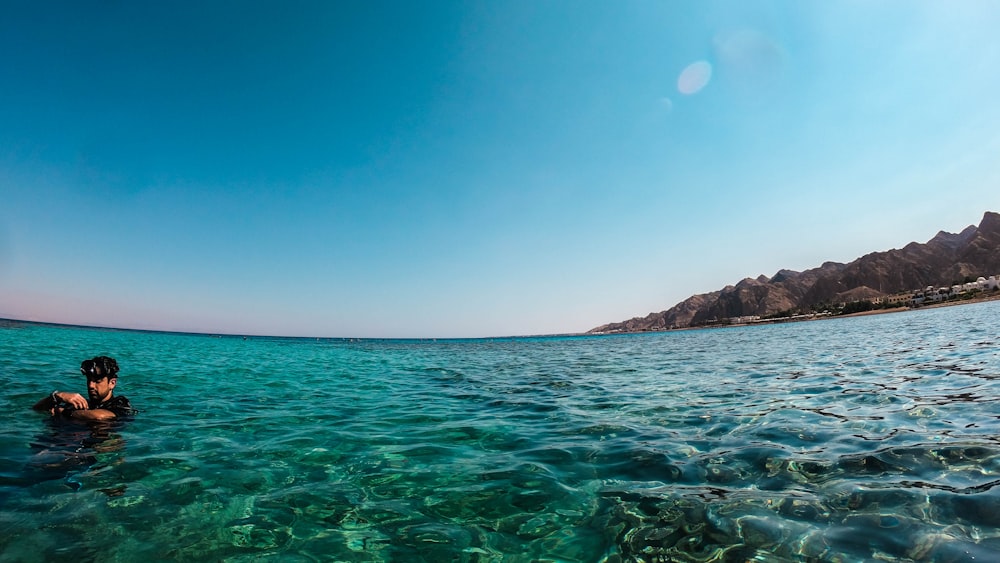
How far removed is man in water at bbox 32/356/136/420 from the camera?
9578 mm

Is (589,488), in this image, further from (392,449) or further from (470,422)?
(470,422)

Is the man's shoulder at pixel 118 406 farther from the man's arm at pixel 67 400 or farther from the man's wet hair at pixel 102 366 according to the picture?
the man's wet hair at pixel 102 366

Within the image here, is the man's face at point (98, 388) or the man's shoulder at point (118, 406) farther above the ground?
the man's face at point (98, 388)

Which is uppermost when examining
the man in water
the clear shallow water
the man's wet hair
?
the man's wet hair

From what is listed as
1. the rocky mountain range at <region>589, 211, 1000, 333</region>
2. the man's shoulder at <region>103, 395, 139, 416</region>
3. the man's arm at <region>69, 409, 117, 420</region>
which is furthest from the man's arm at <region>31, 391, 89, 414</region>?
the rocky mountain range at <region>589, 211, 1000, 333</region>

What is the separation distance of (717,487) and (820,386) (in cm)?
1029

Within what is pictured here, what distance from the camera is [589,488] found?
5.83 meters

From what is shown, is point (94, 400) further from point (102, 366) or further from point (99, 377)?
point (102, 366)

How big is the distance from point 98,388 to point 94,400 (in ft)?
1.02

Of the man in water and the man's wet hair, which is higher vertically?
the man's wet hair

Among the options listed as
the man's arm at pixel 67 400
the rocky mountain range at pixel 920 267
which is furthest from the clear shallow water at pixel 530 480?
the rocky mountain range at pixel 920 267

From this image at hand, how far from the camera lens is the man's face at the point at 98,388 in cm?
996

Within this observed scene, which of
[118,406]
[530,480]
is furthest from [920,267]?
[118,406]

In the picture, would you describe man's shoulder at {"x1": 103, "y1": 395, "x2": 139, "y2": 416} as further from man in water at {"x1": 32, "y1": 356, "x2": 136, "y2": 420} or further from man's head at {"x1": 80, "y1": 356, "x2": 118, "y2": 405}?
man's head at {"x1": 80, "y1": 356, "x2": 118, "y2": 405}
